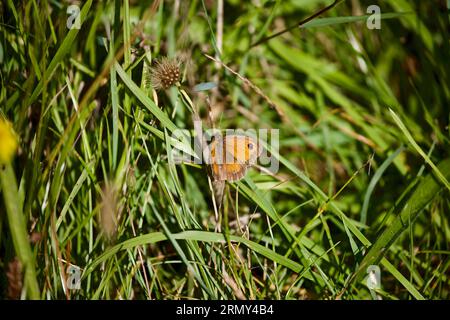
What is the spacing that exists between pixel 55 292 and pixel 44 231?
0.15m

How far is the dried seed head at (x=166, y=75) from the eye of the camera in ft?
3.48

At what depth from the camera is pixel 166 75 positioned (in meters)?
1.06

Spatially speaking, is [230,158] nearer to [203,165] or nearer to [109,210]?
[203,165]

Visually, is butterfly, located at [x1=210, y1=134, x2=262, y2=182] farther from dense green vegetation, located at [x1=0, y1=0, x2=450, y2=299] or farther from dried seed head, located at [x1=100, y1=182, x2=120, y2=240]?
dried seed head, located at [x1=100, y1=182, x2=120, y2=240]

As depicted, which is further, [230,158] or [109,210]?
[230,158]

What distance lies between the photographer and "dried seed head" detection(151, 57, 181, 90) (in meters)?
1.06

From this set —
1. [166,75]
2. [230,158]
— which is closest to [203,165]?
[230,158]

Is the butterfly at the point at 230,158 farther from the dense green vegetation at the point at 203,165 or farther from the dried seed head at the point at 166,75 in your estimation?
the dried seed head at the point at 166,75

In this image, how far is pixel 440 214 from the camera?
1.31 meters

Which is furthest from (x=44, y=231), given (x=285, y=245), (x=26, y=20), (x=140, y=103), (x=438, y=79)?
(x=438, y=79)

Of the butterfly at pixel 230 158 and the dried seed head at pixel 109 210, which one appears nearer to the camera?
the dried seed head at pixel 109 210

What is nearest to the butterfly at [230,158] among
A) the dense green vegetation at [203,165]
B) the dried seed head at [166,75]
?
the dense green vegetation at [203,165]

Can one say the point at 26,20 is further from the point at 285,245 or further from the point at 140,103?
→ the point at 285,245

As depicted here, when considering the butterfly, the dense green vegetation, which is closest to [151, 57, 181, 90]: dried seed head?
the dense green vegetation
